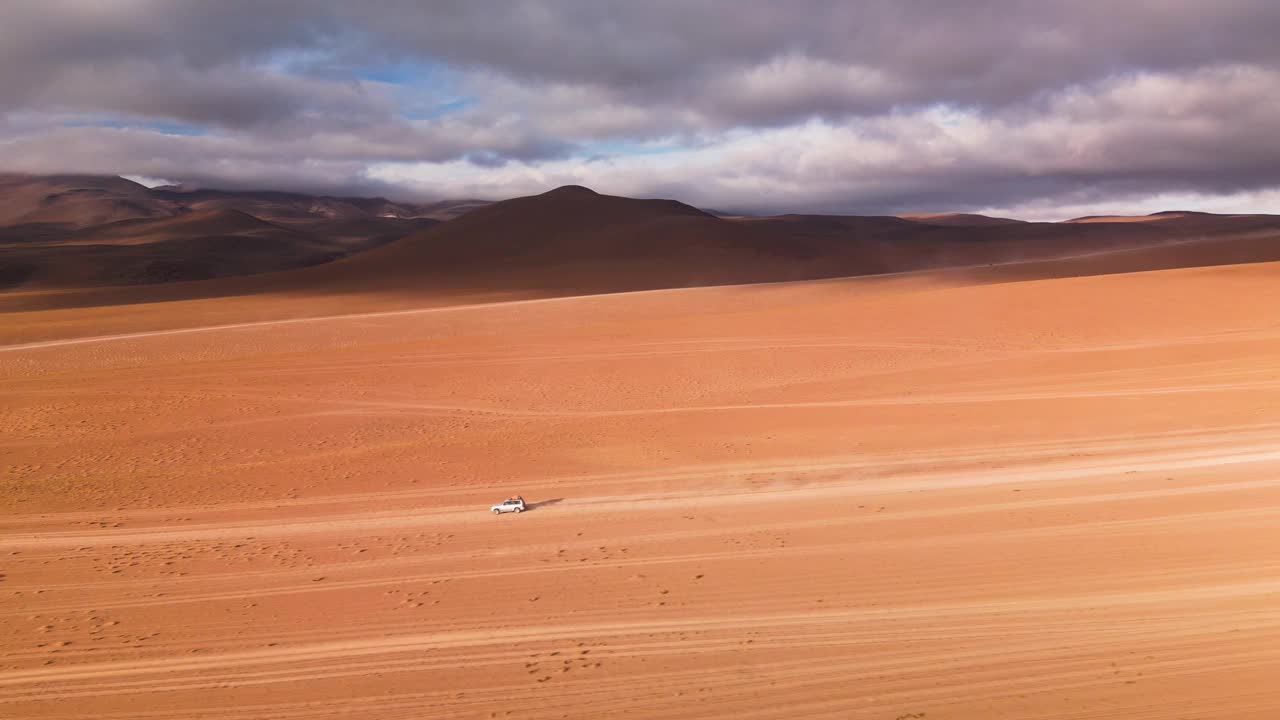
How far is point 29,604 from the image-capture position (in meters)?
6.29

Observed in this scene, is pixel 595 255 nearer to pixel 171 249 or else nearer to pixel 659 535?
pixel 659 535

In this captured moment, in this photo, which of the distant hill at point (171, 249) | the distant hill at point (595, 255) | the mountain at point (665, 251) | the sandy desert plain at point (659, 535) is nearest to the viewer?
the sandy desert plain at point (659, 535)

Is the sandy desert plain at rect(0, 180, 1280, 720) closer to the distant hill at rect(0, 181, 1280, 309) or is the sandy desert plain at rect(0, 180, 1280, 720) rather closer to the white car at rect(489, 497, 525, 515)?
the white car at rect(489, 497, 525, 515)

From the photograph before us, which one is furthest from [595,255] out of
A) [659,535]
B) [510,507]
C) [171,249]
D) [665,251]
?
[171,249]

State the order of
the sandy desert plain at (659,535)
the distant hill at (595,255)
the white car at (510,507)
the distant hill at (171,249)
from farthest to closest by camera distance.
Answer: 1. the distant hill at (171,249)
2. the distant hill at (595,255)
3. the white car at (510,507)
4. the sandy desert plain at (659,535)

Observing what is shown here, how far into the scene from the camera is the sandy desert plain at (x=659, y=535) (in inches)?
185

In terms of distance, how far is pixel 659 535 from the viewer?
24.6 feet

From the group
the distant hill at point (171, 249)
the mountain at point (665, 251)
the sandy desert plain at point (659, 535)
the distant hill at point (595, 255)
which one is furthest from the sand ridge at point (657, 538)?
the distant hill at point (171, 249)

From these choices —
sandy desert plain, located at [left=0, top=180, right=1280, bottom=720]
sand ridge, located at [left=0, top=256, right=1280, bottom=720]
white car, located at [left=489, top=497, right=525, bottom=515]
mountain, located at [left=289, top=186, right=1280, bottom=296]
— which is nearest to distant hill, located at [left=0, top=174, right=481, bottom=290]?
mountain, located at [left=289, top=186, right=1280, bottom=296]

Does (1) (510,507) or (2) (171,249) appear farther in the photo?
(2) (171,249)

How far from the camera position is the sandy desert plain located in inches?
185

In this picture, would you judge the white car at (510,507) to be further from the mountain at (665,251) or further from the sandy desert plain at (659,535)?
the mountain at (665,251)

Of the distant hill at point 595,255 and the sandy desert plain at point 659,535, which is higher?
the distant hill at point 595,255

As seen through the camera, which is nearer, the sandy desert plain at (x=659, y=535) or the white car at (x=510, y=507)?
the sandy desert plain at (x=659, y=535)
